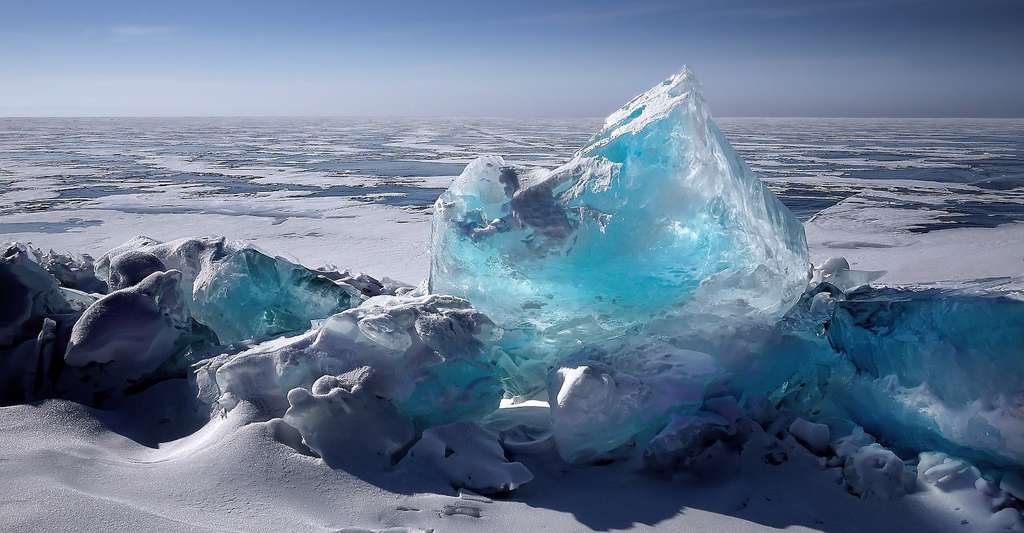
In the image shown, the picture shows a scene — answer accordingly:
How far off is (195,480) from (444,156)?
53.2ft

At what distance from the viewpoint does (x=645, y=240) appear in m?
2.57

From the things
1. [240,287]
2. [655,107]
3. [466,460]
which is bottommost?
[466,460]

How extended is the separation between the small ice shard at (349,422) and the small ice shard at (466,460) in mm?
86

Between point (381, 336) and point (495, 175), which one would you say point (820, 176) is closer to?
point (495, 175)

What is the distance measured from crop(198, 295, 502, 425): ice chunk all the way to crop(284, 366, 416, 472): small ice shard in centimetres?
9

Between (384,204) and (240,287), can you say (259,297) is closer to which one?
(240,287)

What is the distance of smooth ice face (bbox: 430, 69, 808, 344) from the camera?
2502 mm

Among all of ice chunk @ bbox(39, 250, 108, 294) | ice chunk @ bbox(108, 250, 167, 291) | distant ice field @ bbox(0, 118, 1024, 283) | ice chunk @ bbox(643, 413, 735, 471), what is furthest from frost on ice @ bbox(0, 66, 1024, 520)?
distant ice field @ bbox(0, 118, 1024, 283)

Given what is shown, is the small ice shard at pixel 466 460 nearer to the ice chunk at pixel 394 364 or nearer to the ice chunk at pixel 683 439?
the ice chunk at pixel 394 364

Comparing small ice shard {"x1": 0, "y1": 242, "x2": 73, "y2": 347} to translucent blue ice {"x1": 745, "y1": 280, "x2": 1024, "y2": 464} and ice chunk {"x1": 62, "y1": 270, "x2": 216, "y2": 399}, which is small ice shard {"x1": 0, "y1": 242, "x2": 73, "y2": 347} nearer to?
ice chunk {"x1": 62, "y1": 270, "x2": 216, "y2": 399}

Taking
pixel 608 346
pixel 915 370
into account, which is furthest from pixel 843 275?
pixel 608 346

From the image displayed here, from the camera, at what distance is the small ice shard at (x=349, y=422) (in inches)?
79.1

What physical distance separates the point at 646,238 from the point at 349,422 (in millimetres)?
1375

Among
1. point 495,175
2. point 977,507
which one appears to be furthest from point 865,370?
point 495,175
